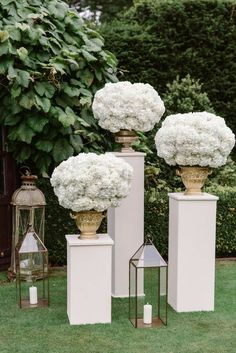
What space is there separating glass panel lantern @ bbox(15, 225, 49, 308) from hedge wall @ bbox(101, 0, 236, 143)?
3.90 metres

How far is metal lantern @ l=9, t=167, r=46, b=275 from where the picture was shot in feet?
19.7

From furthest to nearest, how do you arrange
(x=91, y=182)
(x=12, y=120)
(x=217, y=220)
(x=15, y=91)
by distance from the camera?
(x=217, y=220)
(x=12, y=120)
(x=15, y=91)
(x=91, y=182)

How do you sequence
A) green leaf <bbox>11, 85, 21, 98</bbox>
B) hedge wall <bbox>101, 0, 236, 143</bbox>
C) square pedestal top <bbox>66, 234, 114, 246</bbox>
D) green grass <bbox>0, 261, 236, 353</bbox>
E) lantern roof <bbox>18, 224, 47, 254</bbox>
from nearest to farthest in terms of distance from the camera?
green grass <bbox>0, 261, 236, 353</bbox> < square pedestal top <bbox>66, 234, 114, 246</bbox> < lantern roof <bbox>18, 224, 47, 254</bbox> < green leaf <bbox>11, 85, 21, 98</bbox> < hedge wall <bbox>101, 0, 236, 143</bbox>

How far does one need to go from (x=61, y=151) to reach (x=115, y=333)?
2.14 metres

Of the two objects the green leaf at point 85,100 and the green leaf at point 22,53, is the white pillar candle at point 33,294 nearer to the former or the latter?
the green leaf at point 85,100

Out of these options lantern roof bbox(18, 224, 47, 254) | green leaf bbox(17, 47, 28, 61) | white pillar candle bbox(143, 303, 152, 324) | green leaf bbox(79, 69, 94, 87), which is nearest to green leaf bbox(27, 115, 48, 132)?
green leaf bbox(17, 47, 28, 61)

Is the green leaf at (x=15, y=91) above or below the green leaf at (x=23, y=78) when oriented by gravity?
below

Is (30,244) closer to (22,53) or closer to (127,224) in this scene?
(127,224)

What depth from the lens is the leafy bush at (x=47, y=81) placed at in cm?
602

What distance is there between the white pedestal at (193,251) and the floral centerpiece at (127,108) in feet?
2.54

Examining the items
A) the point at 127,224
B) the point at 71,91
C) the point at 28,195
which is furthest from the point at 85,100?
the point at 127,224

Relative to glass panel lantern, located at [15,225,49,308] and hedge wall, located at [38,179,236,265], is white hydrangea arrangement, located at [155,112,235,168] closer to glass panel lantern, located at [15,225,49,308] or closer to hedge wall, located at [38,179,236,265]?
glass panel lantern, located at [15,225,49,308]

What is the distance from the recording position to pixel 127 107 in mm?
5414

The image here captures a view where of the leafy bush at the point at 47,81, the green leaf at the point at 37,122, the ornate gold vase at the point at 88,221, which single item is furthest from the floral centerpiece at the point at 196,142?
the green leaf at the point at 37,122
